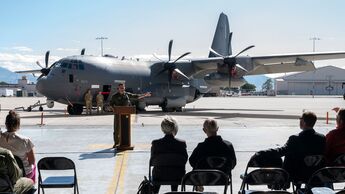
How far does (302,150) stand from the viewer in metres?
6.02

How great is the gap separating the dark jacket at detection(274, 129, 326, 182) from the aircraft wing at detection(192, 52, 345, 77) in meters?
22.6

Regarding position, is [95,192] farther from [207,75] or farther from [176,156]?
[207,75]

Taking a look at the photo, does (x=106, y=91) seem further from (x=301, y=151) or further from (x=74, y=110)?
(x=301, y=151)

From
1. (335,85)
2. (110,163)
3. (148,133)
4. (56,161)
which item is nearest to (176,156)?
(56,161)

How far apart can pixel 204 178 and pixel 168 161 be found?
1.11 metres

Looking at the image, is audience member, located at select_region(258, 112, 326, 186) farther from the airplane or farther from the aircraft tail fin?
the aircraft tail fin

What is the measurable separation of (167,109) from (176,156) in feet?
81.3

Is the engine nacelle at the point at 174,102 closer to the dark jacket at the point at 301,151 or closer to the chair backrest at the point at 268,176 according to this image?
the dark jacket at the point at 301,151

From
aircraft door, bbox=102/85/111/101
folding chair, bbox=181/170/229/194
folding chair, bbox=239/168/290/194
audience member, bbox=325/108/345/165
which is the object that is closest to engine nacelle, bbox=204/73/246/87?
aircraft door, bbox=102/85/111/101

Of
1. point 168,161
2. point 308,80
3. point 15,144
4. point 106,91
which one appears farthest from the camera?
point 308,80

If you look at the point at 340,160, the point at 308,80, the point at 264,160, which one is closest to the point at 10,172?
the point at 264,160

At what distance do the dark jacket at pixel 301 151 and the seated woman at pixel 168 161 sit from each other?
1.32 metres

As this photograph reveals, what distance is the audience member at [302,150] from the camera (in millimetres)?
5961

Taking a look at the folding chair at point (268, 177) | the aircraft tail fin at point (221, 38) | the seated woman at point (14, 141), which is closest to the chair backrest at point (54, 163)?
the seated woman at point (14, 141)
